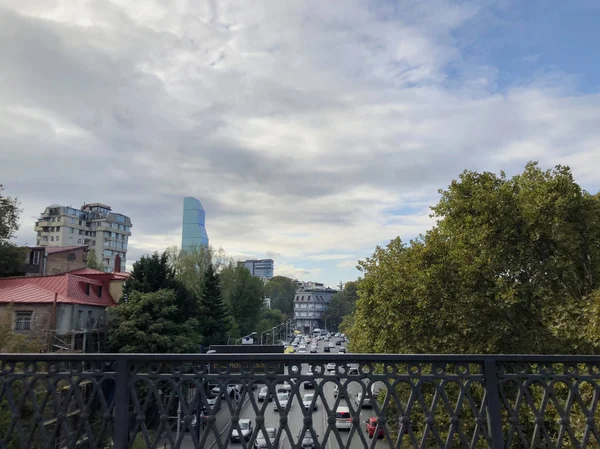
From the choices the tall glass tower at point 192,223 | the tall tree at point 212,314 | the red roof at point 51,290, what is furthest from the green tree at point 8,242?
the tall glass tower at point 192,223

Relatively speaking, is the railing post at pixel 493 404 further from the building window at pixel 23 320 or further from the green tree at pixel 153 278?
the green tree at pixel 153 278

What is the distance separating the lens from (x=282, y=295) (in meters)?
93.6

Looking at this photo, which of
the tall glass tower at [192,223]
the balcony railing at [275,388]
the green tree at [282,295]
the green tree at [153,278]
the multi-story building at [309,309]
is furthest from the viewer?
the green tree at [282,295]

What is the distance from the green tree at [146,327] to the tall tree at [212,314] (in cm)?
707

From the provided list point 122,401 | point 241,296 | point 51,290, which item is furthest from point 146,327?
point 241,296

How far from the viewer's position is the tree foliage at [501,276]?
10.1 meters

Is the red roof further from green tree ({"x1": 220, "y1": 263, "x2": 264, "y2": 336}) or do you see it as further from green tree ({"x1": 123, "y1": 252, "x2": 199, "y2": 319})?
green tree ({"x1": 220, "y1": 263, "x2": 264, "y2": 336})

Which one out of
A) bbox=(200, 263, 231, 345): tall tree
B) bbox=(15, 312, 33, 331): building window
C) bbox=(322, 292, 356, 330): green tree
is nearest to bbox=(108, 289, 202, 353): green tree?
bbox=(15, 312, 33, 331): building window

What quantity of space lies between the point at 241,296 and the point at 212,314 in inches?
592

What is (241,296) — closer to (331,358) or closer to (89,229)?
(89,229)

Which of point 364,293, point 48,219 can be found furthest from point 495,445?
point 48,219

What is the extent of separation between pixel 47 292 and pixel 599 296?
2131 cm

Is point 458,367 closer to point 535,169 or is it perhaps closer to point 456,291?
point 456,291

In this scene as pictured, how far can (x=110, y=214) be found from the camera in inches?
2677
